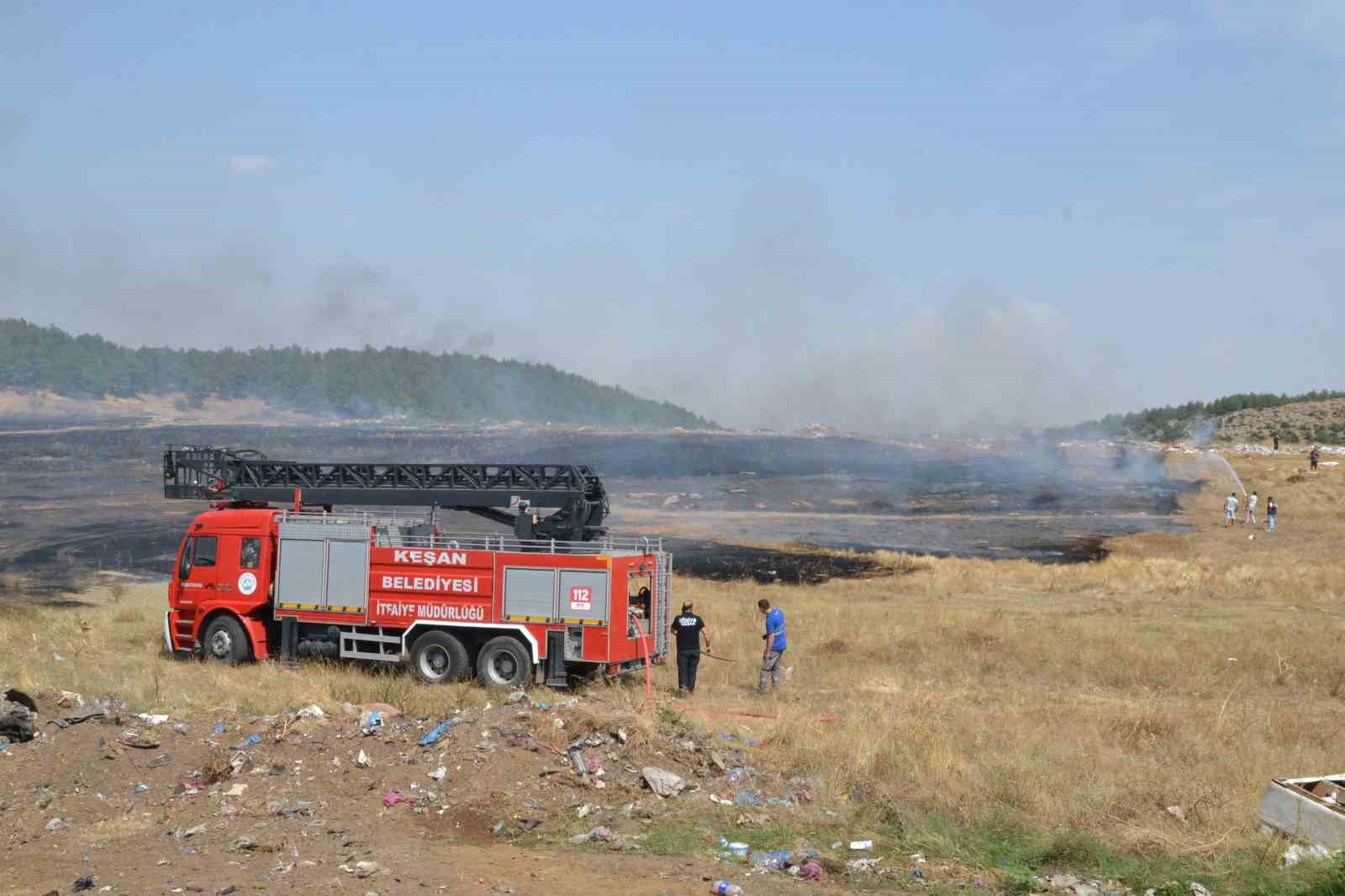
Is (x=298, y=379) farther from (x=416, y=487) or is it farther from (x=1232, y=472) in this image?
(x=416, y=487)

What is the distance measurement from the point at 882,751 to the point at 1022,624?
13.0m

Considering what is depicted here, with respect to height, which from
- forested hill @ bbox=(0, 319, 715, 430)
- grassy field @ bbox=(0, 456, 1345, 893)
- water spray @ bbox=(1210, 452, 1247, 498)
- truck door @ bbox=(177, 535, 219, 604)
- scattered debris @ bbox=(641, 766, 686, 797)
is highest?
forested hill @ bbox=(0, 319, 715, 430)

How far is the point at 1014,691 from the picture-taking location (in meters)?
20.8

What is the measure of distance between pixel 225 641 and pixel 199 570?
1.39 metres

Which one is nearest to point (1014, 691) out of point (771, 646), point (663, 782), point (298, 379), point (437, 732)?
point (771, 646)

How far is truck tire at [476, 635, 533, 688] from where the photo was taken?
758 inches

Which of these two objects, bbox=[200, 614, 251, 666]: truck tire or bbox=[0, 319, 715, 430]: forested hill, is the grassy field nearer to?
bbox=[200, 614, 251, 666]: truck tire

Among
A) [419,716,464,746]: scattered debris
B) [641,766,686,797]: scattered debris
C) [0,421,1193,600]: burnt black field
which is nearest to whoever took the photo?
[641,766,686,797]: scattered debris

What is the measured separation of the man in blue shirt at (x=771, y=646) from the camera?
65.5 feet

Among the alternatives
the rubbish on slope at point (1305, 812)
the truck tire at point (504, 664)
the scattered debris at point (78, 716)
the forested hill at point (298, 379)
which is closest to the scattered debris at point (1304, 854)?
the rubbish on slope at point (1305, 812)

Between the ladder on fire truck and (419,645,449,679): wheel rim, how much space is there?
2.69m

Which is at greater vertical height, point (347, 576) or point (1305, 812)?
point (347, 576)

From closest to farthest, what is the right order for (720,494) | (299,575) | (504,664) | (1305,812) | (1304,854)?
(1304,854)
(1305,812)
(504,664)
(299,575)
(720,494)

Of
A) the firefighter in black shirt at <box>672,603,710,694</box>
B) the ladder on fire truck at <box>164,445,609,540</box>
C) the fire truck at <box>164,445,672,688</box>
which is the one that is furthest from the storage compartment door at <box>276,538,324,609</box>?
the firefighter in black shirt at <box>672,603,710,694</box>
